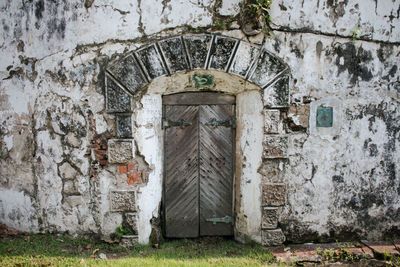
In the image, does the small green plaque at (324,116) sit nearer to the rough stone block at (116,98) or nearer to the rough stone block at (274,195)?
the rough stone block at (274,195)

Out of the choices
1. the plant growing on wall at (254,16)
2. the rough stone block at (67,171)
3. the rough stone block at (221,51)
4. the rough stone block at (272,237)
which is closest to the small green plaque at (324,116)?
the plant growing on wall at (254,16)

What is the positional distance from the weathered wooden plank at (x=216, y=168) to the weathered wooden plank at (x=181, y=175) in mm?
92

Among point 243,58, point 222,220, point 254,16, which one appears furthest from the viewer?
point 222,220

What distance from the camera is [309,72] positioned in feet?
11.2

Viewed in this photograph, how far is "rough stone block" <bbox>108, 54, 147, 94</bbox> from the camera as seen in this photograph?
3.26 m

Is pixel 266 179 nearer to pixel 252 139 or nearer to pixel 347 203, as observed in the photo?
pixel 252 139

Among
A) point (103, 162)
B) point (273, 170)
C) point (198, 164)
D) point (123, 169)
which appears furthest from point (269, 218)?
point (103, 162)

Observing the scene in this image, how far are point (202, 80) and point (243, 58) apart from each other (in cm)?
56

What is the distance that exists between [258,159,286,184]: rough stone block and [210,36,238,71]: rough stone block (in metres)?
1.29

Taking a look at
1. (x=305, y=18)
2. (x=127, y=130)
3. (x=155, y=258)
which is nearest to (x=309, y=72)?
(x=305, y=18)

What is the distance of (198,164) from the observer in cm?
369

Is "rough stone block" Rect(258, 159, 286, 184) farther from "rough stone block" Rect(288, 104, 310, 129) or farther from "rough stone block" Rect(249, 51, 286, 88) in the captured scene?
"rough stone block" Rect(249, 51, 286, 88)

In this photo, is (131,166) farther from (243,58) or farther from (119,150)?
(243,58)

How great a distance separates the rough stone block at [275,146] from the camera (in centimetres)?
342
